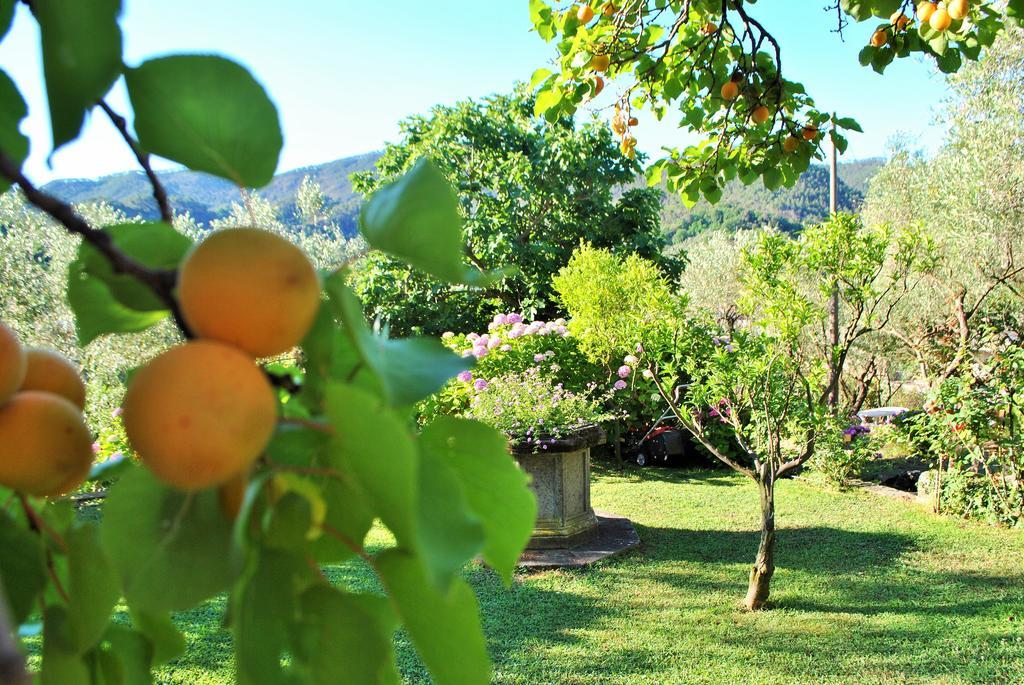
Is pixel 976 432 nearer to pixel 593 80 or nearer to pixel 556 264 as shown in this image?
pixel 593 80

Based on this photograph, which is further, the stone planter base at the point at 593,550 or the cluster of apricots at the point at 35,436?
the stone planter base at the point at 593,550

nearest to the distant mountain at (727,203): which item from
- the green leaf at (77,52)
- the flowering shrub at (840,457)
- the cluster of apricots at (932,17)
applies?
the flowering shrub at (840,457)

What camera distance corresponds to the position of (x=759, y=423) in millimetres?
5840

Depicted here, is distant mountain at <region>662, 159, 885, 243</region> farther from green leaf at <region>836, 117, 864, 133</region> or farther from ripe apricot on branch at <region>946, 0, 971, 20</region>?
ripe apricot on branch at <region>946, 0, 971, 20</region>

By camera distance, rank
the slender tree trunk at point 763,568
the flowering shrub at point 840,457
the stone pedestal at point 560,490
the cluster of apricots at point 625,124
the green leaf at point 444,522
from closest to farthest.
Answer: the green leaf at point 444,522 < the cluster of apricots at point 625,124 < the slender tree trunk at point 763,568 < the stone pedestal at point 560,490 < the flowering shrub at point 840,457

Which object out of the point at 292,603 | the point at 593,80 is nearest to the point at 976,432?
the point at 593,80

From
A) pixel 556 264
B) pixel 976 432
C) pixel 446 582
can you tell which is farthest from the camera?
pixel 556 264

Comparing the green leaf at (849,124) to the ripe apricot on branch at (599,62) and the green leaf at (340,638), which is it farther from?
the green leaf at (340,638)

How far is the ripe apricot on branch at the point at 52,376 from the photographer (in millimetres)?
323

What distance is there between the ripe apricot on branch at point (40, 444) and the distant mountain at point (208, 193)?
9 centimetres

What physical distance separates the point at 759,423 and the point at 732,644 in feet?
7.32

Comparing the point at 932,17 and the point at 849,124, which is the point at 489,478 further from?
the point at 849,124

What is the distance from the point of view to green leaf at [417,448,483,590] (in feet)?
0.68

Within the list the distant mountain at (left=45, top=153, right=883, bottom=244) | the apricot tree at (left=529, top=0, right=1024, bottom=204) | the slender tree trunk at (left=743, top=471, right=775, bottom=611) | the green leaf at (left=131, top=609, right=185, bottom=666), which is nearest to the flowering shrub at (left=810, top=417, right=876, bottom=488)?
the slender tree trunk at (left=743, top=471, right=775, bottom=611)
